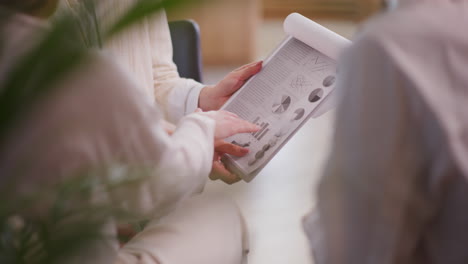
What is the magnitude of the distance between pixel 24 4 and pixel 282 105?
2.42 ft

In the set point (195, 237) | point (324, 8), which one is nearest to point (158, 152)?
point (195, 237)

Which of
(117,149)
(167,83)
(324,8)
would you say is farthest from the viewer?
(324,8)

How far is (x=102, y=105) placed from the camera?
2.38 ft

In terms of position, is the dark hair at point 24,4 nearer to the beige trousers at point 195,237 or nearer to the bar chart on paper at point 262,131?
the beige trousers at point 195,237

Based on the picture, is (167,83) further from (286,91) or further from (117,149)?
(117,149)

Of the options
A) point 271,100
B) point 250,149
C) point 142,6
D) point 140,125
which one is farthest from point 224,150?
point 142,6

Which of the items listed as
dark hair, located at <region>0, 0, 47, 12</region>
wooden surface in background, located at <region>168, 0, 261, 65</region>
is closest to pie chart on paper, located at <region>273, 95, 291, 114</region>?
dark hair, located at <region>0, 0, 47, 12</region>

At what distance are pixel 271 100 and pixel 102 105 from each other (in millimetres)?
652

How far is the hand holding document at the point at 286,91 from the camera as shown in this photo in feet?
4.05

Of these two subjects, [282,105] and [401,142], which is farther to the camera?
[282,105]

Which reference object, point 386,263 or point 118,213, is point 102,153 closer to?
point 118,213

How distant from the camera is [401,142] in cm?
71

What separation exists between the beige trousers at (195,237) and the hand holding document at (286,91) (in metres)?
0.16

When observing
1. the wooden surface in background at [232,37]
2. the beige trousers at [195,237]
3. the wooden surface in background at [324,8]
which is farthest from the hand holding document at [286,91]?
the wooden surface in background at [324,8]
